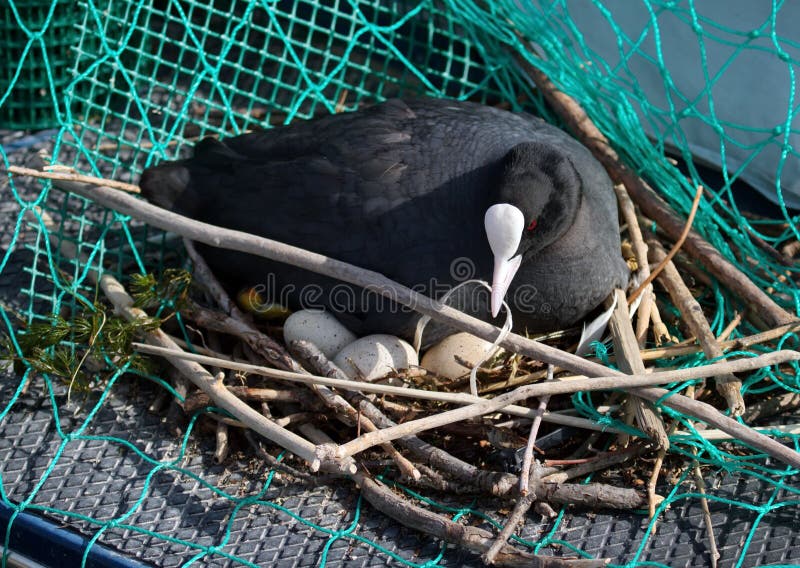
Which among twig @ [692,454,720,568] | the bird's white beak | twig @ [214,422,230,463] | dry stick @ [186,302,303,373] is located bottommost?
twig @ [214,422,230,463]

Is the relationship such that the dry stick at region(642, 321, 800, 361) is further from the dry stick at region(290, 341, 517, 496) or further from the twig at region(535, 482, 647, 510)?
the dry stick at region(290, 341, 517, 496)

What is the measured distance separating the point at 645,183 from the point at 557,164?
24.6 inches

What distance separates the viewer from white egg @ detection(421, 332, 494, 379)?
2.41 m

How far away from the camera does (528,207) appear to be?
229 cm

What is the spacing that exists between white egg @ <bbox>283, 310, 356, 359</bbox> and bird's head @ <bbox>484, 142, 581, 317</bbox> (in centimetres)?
46

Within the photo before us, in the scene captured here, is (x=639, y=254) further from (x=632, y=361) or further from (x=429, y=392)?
(x=429, y=392)

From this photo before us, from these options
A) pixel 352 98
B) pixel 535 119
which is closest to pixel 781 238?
pixel 535 119

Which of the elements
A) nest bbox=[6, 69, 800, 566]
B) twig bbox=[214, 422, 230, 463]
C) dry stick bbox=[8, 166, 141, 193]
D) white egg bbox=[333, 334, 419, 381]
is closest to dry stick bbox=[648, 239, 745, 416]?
nest bbox=[6, 69, 800, 566]

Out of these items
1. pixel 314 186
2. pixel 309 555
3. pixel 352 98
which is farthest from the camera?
pixel 352 98

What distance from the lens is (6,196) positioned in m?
3.08

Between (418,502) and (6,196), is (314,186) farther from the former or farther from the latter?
(6,196)

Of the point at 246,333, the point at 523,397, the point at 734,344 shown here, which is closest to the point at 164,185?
the point at 246,333

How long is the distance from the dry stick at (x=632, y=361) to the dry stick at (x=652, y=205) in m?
0.29

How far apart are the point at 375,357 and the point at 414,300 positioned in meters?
0.25
